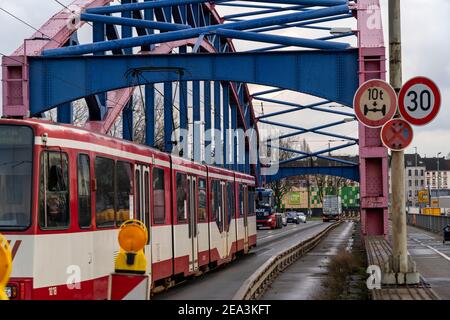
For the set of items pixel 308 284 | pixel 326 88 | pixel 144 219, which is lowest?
pixel 308 284

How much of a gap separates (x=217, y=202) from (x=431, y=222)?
132 ft

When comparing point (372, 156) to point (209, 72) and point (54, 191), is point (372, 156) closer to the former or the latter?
point (209, 72)

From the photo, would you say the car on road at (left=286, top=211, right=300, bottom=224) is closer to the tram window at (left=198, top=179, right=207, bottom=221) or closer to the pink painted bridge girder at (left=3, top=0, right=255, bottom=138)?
the pink painted bridge girder at (left=3, top=0, right=255, bottom=138)

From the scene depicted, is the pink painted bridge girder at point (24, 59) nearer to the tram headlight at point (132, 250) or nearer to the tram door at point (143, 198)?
the tram door at point (143, 198)

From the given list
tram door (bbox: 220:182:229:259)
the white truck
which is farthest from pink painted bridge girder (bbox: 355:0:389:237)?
the white truck

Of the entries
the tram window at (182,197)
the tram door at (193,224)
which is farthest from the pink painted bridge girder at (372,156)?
the tram window at (182,197)

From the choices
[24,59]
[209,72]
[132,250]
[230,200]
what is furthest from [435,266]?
[132,250]

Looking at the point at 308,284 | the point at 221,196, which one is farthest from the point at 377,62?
the point at 308,284

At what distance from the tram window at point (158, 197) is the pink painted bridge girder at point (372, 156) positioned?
12723 mm

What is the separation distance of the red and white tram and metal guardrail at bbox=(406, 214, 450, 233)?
36013 mm

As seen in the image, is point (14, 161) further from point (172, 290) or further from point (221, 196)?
point (221, 196)
